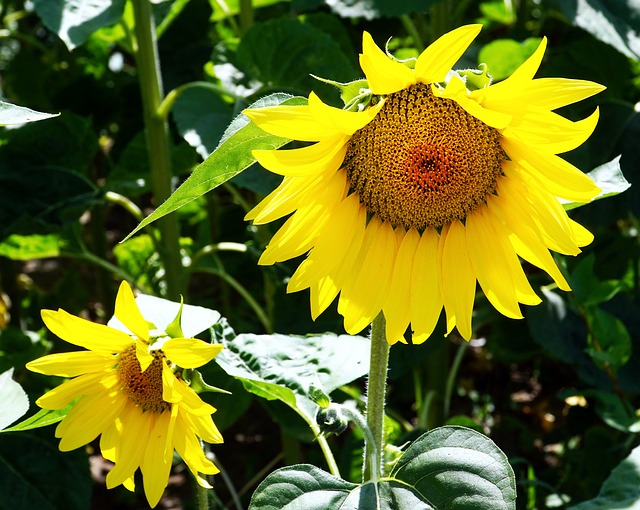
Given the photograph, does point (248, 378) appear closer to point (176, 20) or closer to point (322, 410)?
point (322, 410)

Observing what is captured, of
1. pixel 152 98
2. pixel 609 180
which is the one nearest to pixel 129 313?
pixel 609 180

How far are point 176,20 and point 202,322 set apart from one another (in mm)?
1088

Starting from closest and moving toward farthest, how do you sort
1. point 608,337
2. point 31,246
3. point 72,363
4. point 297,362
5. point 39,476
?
point 72,363 < point 297,362 < point 39,476 < point 608,337 < point 31,246

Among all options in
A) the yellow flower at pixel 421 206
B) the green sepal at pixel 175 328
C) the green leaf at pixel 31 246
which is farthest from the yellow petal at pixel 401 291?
the green leaf at pixel 31 246

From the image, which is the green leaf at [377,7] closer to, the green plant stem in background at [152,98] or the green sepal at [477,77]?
the green plant stem in background at [152,98]

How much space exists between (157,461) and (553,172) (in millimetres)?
458

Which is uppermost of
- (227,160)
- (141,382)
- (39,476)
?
(227,160)

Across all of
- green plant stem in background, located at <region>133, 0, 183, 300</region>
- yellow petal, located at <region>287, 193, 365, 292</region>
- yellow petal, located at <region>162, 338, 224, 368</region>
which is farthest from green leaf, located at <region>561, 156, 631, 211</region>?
green plant stem in background, located at <region>133, 0, 183, 300</region>

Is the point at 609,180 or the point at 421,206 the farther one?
the point at 609,180

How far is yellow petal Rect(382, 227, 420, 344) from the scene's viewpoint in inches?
30.8

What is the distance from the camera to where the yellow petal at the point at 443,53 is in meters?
0.67

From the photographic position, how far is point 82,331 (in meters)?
0.88

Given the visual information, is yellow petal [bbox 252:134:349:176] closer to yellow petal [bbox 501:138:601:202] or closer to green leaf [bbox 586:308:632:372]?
yellow petal [bbox 501:138:601:202]

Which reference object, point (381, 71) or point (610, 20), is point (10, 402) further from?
point (610, 20)
